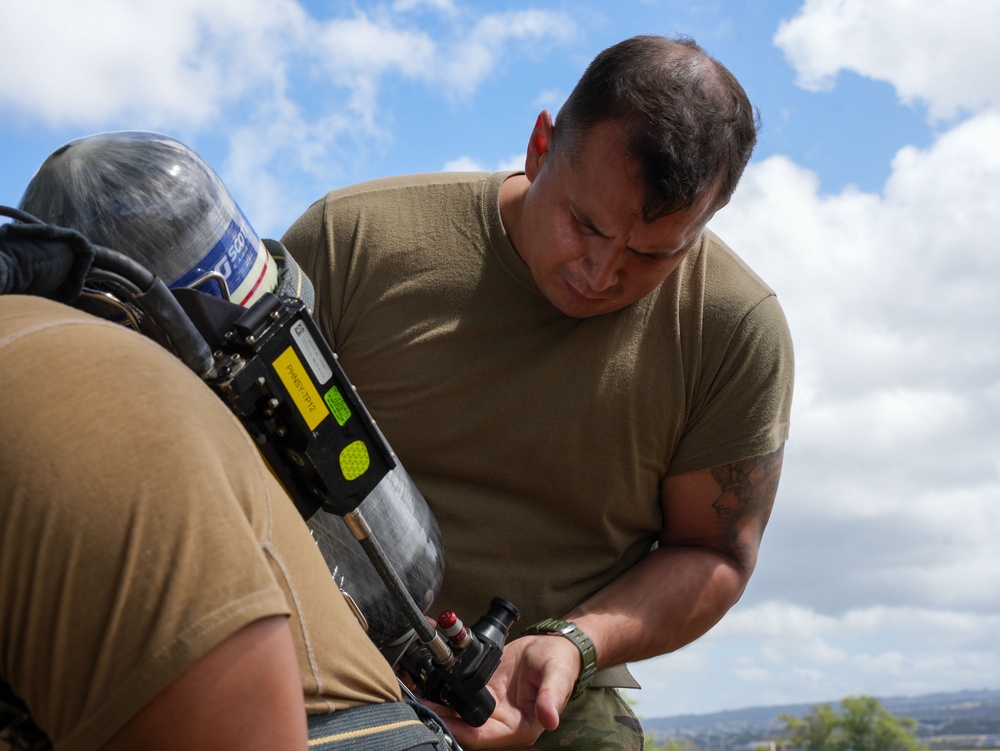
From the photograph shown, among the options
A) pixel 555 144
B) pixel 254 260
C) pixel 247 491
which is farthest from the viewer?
pixel 555 144

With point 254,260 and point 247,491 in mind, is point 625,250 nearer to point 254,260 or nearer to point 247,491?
point 254,260

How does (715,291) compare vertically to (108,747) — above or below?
above

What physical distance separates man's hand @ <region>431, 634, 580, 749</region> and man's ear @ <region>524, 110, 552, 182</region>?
158 cm

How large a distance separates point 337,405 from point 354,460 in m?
0.12

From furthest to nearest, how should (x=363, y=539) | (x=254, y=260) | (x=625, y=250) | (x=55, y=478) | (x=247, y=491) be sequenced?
(x=625, y=250)
(x=254, y=260)
(x=363, y=539)
(x=247, y=491)
(x=55, y=478)

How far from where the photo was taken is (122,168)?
2.21 metres

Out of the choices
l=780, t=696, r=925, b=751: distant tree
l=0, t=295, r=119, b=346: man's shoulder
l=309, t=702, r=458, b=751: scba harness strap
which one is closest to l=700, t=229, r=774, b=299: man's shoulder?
l=309, t=702, r=458, b=751: scba harness strap

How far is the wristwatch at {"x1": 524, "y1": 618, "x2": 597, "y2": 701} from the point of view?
136 inches

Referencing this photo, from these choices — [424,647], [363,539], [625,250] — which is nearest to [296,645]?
[363,539]

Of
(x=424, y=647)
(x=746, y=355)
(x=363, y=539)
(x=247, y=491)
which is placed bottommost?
(x=424, y=647)

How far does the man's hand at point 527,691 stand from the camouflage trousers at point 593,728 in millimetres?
493

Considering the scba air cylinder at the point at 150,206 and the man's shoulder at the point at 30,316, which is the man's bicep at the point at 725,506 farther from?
the man's shoulder at the point at 30,316

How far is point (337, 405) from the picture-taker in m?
2.04

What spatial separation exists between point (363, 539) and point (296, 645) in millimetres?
710
